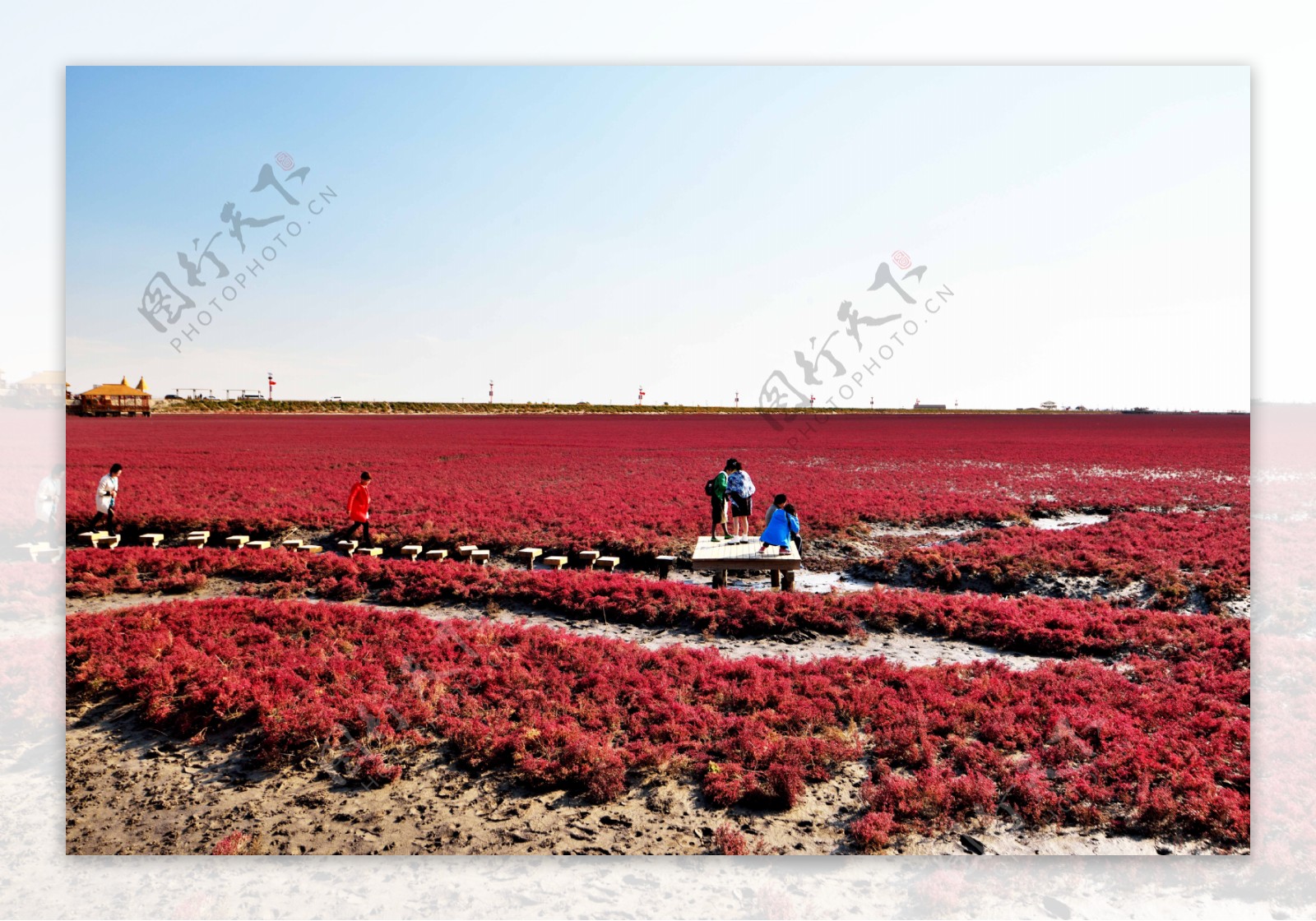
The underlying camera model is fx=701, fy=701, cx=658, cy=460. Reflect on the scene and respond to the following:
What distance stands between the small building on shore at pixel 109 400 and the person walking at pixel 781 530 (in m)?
11.0

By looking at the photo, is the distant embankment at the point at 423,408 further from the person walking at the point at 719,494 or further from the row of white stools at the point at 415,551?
the person walking at the point at 719,494

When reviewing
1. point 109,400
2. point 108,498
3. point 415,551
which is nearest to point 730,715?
point 415,551

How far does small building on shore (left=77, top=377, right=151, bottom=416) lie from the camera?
1037 centimetres

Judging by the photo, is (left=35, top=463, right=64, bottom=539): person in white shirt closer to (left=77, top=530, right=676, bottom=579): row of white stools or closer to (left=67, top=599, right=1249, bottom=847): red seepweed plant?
(left=67, top=599, right=1249, bottom=847): red seepweed plant

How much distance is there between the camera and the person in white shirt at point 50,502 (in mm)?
8430

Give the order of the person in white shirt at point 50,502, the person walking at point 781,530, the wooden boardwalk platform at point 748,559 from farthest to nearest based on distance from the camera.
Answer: the person walking at point 781,530, the wooden boardwalk platform at point 748,559, the person in white shirt at point 50,502

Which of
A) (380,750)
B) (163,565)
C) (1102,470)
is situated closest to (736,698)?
(380,750)

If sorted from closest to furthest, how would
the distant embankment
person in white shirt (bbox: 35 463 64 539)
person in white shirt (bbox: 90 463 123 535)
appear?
person in white shirt (bbox: 35 463 64 539) → person in white shirt (bbox: 90 463 123 535) → the distant embankment

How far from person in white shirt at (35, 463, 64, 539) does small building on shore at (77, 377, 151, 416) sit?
3.61ft

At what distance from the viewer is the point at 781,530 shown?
13781mm

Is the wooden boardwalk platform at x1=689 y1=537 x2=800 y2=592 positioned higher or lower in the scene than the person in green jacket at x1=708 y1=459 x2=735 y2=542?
lower

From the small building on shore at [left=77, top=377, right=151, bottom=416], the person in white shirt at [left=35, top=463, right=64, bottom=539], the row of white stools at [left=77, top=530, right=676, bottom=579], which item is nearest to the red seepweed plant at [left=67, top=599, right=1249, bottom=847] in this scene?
the person in white shirt at [left=35, top=463, right=64, bottom=539]

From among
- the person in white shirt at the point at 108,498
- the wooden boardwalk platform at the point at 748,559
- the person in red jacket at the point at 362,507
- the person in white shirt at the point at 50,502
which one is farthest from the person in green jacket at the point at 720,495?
the person in white shirt at the point at 108,498

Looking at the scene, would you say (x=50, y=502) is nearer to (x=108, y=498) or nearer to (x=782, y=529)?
(x=108, y=498)
